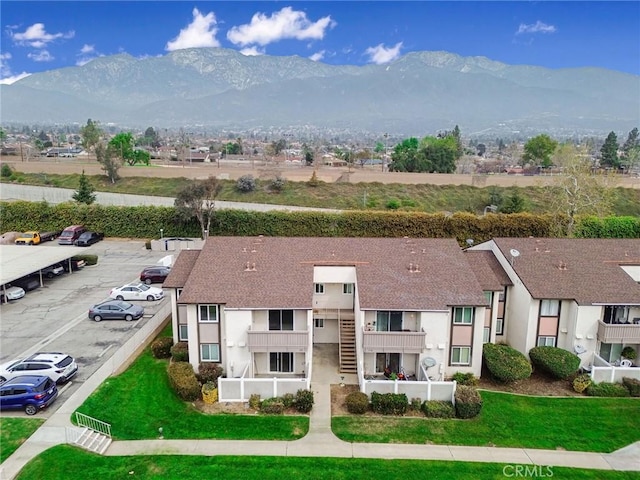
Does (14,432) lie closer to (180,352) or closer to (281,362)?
(180,352)

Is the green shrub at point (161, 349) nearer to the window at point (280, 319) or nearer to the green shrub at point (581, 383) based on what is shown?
the window at point (280, 319)

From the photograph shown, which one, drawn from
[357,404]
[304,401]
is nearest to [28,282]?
[304,401]

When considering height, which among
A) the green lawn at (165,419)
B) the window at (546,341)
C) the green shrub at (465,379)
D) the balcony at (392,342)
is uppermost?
the balcony at (392,342)

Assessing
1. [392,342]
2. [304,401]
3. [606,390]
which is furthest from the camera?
[606,390]

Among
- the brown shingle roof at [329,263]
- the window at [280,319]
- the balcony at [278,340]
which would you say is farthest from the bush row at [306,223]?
the balcony at [278,340]

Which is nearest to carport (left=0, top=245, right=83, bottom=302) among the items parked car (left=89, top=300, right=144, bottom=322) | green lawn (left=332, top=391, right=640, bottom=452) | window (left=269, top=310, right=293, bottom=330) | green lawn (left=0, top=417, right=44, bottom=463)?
parked car (left=89, top=300, right=144, bottom=322)

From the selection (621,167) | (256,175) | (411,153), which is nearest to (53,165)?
(256,175)
